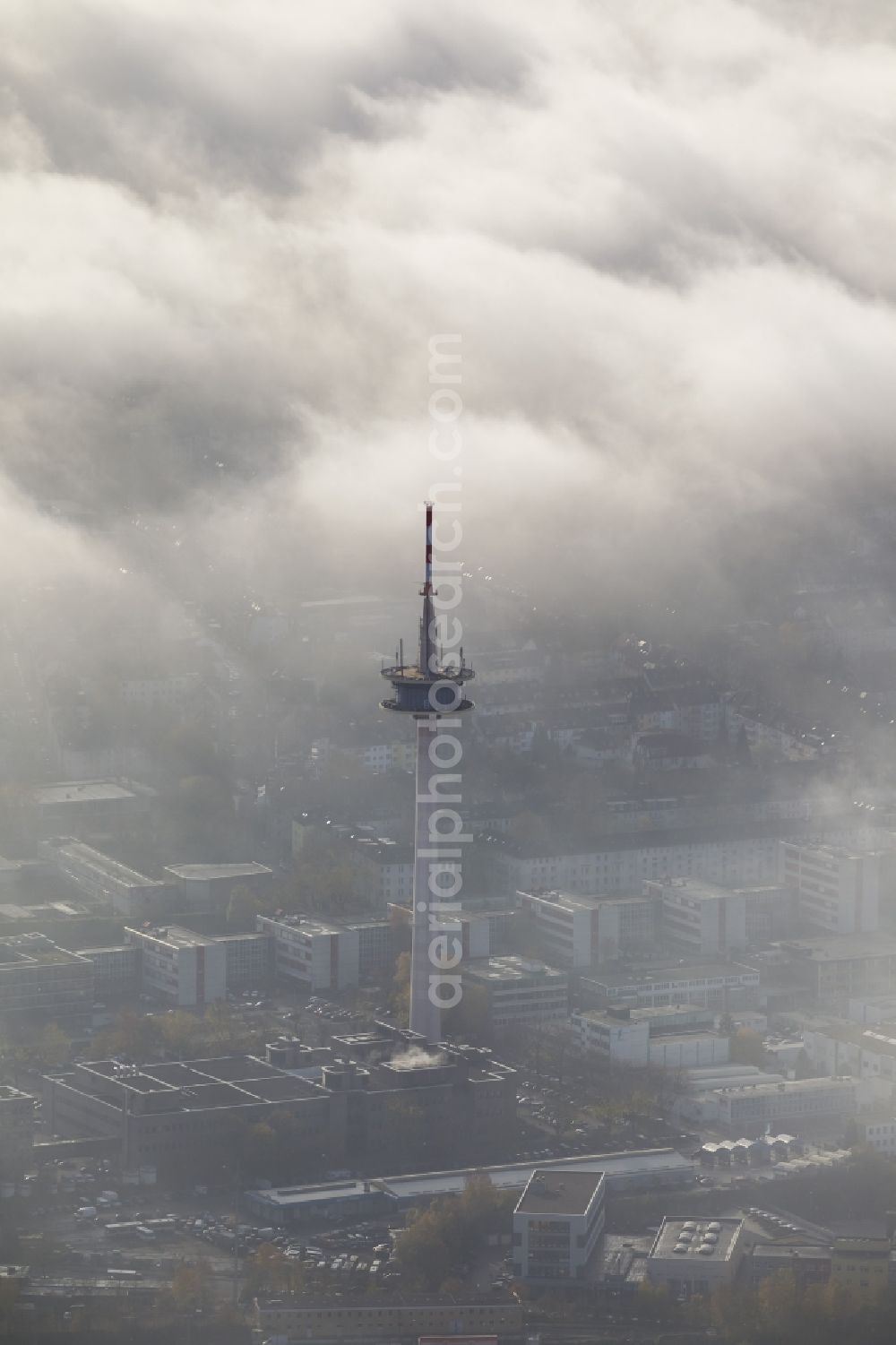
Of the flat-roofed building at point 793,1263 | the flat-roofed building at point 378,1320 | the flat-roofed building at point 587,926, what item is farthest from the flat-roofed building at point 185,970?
the flat-roofed building at point 793,1263

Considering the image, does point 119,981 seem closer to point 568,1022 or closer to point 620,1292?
point 568,1022

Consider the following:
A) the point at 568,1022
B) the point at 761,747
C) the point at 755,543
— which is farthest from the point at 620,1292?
the point at 755,543

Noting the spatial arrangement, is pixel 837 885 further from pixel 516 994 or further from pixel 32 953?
pixel 32 953

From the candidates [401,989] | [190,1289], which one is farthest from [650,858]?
[190,1289]

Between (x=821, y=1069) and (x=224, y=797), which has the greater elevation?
(x=224, y=797)

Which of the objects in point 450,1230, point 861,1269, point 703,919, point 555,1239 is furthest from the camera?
point 703,919

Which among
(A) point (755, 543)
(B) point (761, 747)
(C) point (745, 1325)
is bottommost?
(C) point (745, 1325)

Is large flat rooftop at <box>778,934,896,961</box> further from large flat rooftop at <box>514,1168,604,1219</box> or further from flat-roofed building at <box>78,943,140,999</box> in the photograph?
large flat rooftop at <box>514,1168,604,1219</box>
